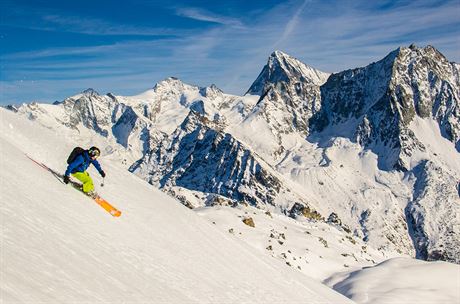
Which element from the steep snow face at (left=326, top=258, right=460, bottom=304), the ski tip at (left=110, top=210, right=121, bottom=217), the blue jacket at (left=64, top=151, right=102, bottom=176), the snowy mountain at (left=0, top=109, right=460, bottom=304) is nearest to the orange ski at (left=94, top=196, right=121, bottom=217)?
the ski tip at (left=110, top=210, right=121, bottom=217)

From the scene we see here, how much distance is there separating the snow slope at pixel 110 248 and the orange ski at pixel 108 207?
0.36 meters

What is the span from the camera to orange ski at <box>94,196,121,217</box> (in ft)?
59.5

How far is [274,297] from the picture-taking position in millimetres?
17422

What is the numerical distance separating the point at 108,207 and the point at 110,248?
414 cm

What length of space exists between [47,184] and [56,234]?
510 cm

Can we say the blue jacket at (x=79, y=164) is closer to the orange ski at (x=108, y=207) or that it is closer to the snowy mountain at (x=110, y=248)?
the snowy mountain at (x=110, y=248)

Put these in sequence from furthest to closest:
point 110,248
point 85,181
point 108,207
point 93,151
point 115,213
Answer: point 93,151
point 85,181
point 108,207
point 115,213
point 110,248

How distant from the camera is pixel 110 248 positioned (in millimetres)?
14469

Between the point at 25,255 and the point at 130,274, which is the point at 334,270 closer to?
the point at 130,274

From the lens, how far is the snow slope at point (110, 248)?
416 inches

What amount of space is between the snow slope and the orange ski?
1.19 ft

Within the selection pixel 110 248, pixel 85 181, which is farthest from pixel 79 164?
pixel 110 248

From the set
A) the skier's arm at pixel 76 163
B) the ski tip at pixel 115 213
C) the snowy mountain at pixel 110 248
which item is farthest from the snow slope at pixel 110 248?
the skier's arm at pixel 76 163

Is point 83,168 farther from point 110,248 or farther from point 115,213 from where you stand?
point 110,248
